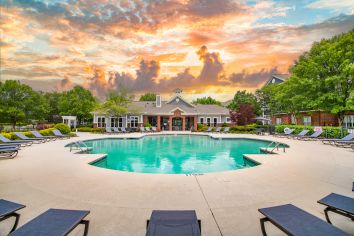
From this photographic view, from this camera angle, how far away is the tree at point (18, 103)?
3548 cm

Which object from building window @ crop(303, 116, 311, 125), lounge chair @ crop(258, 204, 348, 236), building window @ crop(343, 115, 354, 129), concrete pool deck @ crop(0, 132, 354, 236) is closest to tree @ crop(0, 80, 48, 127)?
concrete pool deck @ crop(0, 132, 354, 236)

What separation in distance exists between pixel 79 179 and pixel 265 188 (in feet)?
17.0

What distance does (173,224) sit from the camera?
8.81 feet

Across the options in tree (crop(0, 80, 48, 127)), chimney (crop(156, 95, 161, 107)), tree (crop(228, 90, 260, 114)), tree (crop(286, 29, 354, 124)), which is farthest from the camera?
tree (crop(228, 90, 260, 114))

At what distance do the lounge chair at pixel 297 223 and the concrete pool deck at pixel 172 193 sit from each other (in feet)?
1.56

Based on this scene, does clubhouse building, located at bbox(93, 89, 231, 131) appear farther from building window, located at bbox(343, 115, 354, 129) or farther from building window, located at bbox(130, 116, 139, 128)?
building window, located at bbox(343, 115, 354, 129)

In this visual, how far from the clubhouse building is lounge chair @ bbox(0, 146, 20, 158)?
2504cm

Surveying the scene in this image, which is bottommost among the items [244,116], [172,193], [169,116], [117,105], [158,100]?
[172,193]

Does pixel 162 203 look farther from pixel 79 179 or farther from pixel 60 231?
pixel 79 179

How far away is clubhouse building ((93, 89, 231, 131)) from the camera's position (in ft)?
123

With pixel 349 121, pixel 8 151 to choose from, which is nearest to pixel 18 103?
pixel 8 151

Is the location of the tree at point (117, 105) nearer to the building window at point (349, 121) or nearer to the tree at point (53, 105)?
the tree at point (53, 105)

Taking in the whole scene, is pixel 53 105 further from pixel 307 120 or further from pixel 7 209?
pixel 7 209

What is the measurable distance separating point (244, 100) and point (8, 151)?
140 ft
